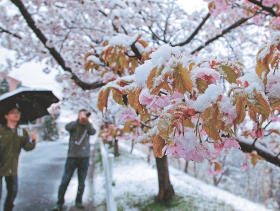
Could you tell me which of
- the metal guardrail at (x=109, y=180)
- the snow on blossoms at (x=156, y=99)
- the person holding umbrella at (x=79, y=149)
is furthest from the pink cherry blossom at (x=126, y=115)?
the person holding umbrella at (x=79, y=149)

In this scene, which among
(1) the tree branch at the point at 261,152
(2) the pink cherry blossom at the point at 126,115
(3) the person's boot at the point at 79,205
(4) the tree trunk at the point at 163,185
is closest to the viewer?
(1) the tree branch at the point at 261,152

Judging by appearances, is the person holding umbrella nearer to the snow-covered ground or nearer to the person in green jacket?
the snow-covered ground

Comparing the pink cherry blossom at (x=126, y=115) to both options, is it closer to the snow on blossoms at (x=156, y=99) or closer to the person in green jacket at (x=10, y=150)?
the snow on blossoms at (x=156, y=99)

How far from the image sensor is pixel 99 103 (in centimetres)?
108

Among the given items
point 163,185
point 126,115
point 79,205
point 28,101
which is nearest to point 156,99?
point 126,115

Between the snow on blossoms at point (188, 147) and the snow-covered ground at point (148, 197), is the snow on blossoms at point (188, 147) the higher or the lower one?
the higher one

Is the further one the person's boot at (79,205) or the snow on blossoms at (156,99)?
the person's boot at (79,205)

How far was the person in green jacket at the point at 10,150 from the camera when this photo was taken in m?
3.01

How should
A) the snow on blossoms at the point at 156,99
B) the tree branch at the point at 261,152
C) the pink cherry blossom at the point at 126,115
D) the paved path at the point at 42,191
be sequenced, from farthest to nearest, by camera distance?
the paved path at the point at 42,191
the pink cherry blossom at the point at 126,115
the tree branch at the point at 261,152
the snow on blossoms at the point at 156,99

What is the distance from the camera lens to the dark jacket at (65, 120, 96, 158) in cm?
374

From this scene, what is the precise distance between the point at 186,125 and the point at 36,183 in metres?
5.92

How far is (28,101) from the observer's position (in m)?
4.12

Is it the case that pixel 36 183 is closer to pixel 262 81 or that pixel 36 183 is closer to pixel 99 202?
pixel 99 202

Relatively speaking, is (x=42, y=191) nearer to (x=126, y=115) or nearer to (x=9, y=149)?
(x=9, y=149)
